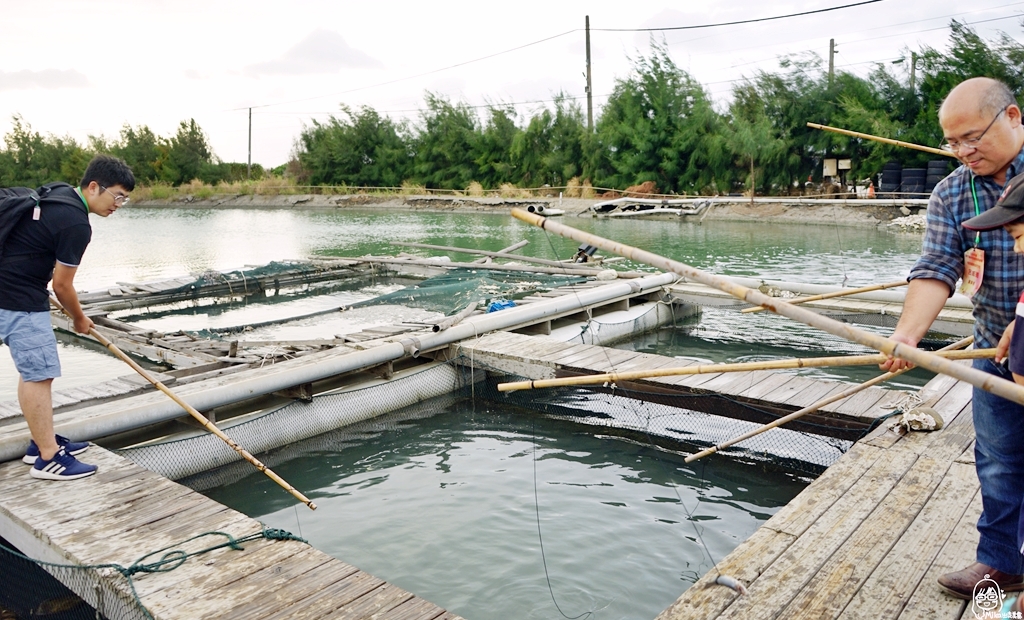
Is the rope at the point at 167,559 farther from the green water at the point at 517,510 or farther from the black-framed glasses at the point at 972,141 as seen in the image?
the black-framed glasses at the point at 972,141

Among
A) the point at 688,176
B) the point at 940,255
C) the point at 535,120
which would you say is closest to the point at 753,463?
the point at 940,255

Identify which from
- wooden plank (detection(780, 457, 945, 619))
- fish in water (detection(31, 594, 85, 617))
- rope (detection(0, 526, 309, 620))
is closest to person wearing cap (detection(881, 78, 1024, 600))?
wooden plank (detection(780, 457, 945, 619))

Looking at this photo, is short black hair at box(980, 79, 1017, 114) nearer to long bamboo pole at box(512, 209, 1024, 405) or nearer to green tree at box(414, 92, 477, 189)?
long bamboo pole at box(512, 209, 1024, 405)

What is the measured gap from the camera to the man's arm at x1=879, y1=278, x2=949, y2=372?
7.86ft

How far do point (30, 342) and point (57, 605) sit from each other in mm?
1316

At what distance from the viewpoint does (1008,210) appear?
199cm

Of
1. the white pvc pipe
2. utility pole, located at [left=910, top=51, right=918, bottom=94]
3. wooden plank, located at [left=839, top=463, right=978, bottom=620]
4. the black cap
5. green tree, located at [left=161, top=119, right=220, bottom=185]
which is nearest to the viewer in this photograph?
the black cap

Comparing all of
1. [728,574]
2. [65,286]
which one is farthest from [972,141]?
[65,286]

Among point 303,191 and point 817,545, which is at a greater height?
point 303,191

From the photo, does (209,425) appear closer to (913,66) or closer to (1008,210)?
(1008,210)

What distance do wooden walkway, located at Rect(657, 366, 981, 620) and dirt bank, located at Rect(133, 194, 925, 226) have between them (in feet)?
52.1

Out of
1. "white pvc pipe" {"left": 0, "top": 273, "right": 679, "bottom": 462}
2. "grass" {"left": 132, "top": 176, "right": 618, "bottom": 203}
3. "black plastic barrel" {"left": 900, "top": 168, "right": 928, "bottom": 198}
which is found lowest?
"white pvc pipe" {"left": 0, "top": 273, "right": 679, "bottom": 462}

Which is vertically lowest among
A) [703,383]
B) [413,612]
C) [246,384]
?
[413,612]

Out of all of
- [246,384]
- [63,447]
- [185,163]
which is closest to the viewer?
[63,447]
